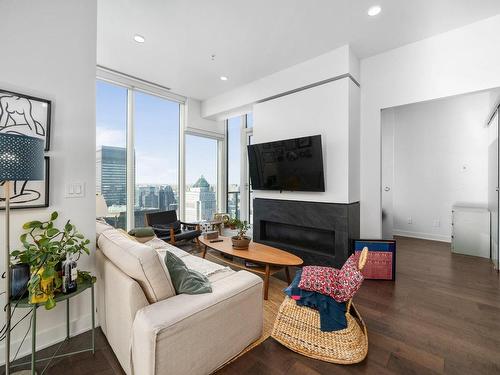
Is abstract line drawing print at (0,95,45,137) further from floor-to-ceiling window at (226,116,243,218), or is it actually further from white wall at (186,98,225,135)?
floor-to-ceiling window at (226,116,243,218)

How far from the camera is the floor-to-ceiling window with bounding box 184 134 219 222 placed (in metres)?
5.28

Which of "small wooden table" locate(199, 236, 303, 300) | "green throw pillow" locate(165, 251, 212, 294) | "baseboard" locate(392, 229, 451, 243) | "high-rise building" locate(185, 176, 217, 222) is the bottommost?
"baseboard" locate(392, 229, 451, 243)

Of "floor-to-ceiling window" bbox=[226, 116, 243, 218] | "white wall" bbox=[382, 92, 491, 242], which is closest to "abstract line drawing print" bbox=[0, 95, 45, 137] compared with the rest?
"floor-to-ceiling window" bbox=[226, 116, 243, 218]

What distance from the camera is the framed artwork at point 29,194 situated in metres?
1.65

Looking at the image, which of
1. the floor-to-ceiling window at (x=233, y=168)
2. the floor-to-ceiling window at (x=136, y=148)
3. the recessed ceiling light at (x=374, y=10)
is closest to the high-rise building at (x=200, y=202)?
the floor-to-ceiling window at (x=136, y=148)

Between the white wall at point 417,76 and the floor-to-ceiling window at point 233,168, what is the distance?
9.66 feet

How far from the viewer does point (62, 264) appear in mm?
1584

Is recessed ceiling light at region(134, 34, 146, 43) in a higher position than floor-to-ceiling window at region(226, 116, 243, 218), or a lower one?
higher

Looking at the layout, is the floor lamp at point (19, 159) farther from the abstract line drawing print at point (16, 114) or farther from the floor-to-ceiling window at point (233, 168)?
the floor-to-ceiling window at point (233, 168)

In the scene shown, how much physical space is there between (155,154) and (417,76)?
451 centimetres

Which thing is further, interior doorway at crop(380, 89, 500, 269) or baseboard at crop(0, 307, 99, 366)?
interior doorway at crop(380, 89, 500, 269)

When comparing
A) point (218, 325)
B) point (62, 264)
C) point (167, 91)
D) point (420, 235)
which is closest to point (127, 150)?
point (167, 91)

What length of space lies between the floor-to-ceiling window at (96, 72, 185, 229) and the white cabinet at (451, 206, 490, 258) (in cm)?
520

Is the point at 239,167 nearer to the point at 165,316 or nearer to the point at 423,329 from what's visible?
the point at 423,329
